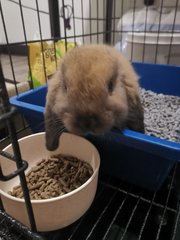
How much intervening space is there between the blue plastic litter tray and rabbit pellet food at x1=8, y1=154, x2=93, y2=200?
0.40 ft

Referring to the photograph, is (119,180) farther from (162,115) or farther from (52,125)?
(162,115)

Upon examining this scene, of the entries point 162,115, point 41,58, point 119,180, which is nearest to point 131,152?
point 119,180

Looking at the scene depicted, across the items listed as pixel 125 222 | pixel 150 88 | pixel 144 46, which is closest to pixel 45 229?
pixel 125 222

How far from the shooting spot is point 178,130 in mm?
1271

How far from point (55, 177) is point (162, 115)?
2.68 feet

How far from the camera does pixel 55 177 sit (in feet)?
3.07

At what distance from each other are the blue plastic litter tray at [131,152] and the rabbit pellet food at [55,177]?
12 centimetres

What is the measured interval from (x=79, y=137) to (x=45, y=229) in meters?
0.37

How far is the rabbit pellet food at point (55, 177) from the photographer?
87 cm

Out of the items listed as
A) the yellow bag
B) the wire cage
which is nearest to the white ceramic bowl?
the wire cage

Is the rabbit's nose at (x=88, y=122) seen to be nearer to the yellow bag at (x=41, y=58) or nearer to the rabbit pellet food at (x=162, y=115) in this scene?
the rabbit pellet food at (x=162, y=115)

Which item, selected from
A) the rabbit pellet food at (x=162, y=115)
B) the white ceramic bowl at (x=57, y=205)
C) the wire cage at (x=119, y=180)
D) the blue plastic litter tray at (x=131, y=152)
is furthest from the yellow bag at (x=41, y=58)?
the white ceramic bowl at (x=57, y=205)

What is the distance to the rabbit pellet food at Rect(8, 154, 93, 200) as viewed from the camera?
87cm

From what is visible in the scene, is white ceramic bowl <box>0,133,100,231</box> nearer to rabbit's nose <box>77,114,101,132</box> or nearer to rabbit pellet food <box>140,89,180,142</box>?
rabbit's nose <box>77,114,101,132</box>
